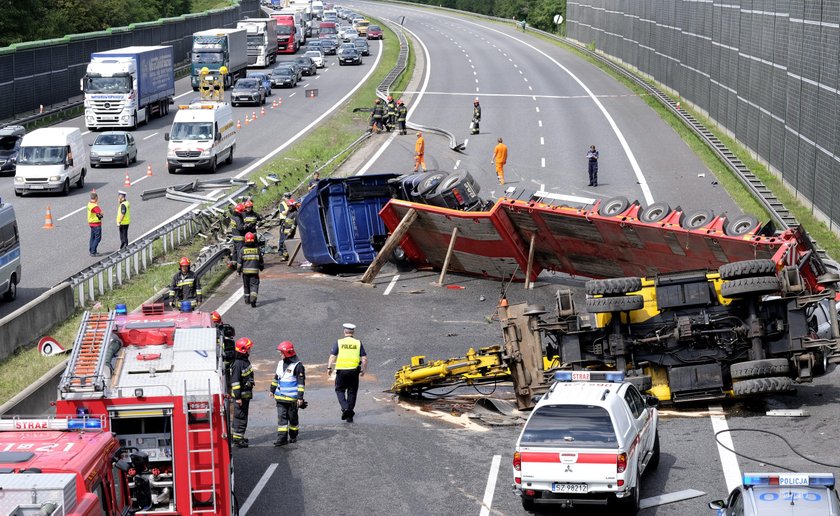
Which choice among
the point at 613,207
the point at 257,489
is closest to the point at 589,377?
the point at 257,489

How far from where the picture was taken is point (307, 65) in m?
88.6

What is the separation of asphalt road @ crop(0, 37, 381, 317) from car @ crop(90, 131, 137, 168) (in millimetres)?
392

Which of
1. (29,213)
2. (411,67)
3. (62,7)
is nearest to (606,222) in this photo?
(29,213)

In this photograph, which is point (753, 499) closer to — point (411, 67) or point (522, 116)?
point (522, 116)

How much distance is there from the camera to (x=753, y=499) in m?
12.0

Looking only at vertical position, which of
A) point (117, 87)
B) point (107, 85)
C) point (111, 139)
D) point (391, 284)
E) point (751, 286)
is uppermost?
point (107, 85)

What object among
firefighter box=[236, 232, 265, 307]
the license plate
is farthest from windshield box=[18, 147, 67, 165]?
the license plate

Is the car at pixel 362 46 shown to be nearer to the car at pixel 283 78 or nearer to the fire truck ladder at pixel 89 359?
the car at pixel 283 78

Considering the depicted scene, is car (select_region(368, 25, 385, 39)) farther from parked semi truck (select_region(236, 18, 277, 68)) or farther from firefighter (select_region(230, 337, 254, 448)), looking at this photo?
→ firefighter (select_region(230, 337, 254, 448))

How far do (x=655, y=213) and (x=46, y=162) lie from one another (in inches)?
1018

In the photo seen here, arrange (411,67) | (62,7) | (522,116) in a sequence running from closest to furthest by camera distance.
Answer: (522,116) < (411,67) < (62,7)

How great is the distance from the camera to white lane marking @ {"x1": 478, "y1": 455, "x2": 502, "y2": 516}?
1538cm

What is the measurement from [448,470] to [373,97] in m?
54.6

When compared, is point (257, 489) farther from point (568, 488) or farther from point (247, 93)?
point (247, 93)
